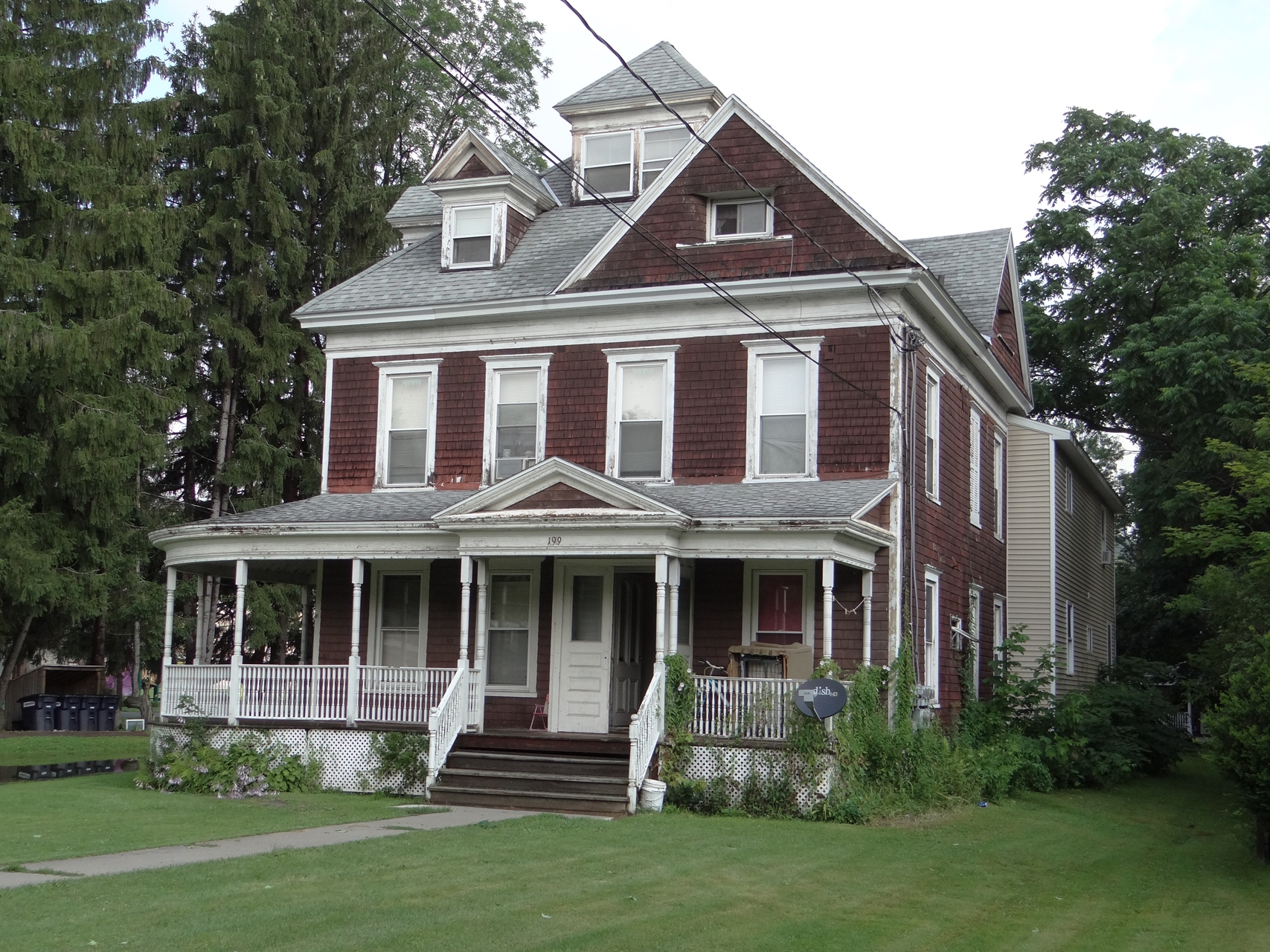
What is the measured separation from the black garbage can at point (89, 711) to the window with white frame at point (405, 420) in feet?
53.9

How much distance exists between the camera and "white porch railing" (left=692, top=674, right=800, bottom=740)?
16438 mm

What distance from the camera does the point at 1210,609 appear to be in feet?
73.2

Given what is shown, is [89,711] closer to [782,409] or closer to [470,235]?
[470,235]

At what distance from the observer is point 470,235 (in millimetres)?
22719

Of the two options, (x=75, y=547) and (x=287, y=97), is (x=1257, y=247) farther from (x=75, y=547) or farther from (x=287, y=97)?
(x=75, y=547)

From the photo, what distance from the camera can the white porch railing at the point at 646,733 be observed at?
52.4ft

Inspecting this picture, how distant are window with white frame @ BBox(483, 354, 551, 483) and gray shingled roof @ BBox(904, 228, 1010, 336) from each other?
7.11 metres

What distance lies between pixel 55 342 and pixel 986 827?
19.5 metres

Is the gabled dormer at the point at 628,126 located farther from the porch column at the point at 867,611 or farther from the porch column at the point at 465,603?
the porch column at the point at 867,611

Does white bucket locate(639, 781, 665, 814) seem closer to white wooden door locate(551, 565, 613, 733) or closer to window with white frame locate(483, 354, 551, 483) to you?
white wooden door locate(551, 565, 613, 733)

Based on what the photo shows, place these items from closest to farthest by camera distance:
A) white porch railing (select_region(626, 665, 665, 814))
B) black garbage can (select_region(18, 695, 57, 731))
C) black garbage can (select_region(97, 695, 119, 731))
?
1. white porch railing (select_region(626, 665, 665, 814))
2. black garbage can (select_region(18, 695, 57, 731))
3. black garbage can (select_region(97, 695, 119, 731))

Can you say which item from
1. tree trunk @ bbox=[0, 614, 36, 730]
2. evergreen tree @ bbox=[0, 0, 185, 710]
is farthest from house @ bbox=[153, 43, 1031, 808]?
tree trunk @ bbox=[0, 614, 36, 730]

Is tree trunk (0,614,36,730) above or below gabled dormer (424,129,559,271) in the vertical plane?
below

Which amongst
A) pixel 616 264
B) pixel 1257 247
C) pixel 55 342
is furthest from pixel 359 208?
pixel 1257 247
